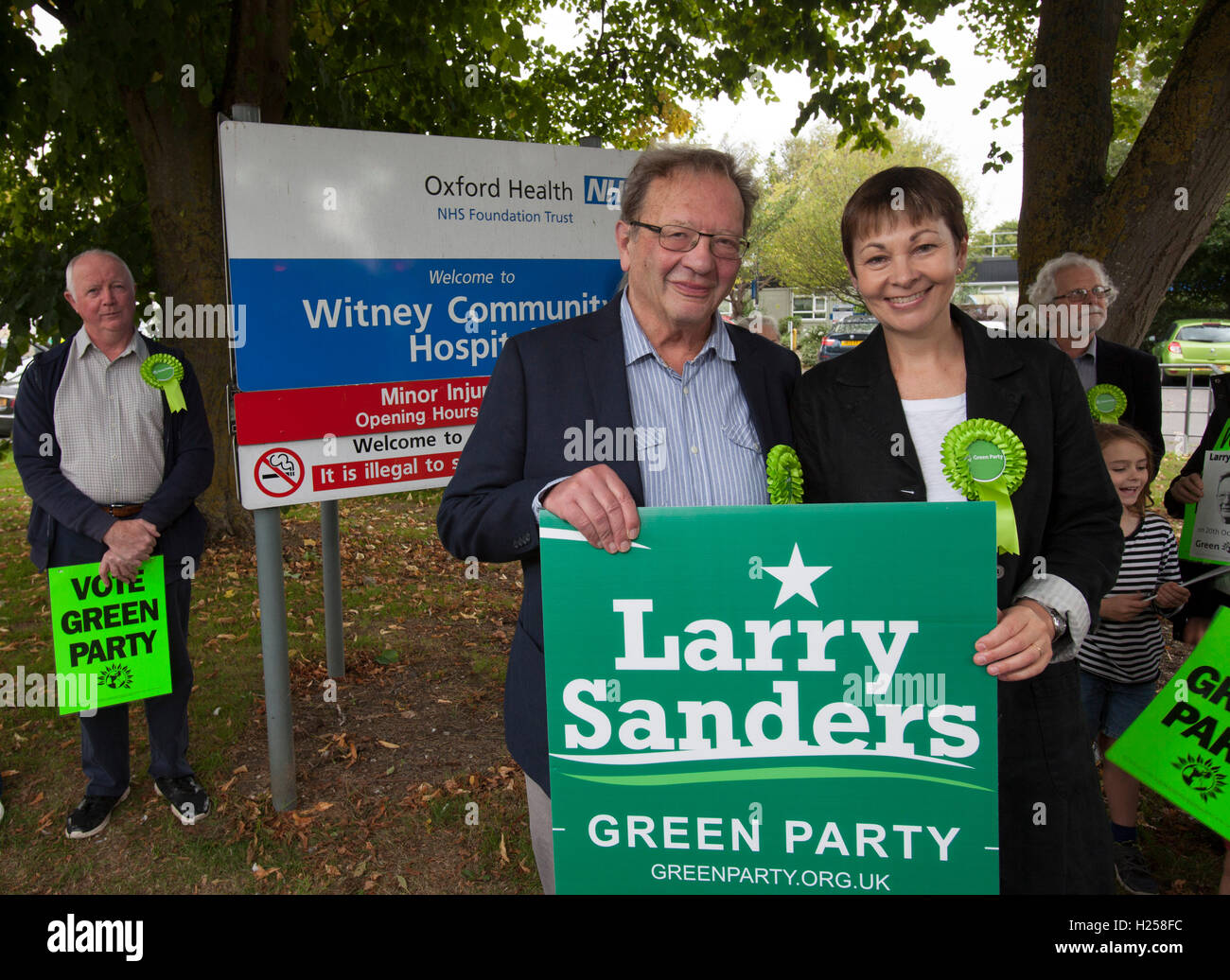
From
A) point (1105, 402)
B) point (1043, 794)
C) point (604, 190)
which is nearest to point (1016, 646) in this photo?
point (1043, 794)

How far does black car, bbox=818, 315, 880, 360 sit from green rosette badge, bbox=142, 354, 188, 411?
2915 cm

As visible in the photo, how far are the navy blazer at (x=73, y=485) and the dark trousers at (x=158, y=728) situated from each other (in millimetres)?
107

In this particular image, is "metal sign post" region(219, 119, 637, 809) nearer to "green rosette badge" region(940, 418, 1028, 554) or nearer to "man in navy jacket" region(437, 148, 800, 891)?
"man in navy jacket" region(437, 148, 800, 891)

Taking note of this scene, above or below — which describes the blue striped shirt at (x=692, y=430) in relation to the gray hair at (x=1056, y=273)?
below

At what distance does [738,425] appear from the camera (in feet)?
7.40

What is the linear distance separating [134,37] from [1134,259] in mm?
5876

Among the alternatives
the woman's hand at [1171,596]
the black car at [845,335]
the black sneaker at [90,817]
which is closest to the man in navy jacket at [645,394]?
the woman's hand at [1171,596]

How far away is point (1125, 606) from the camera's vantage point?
344cm

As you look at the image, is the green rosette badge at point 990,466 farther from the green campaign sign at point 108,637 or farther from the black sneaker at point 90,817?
the black sneaker at point 90,817

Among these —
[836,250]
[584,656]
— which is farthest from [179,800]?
[836,250]

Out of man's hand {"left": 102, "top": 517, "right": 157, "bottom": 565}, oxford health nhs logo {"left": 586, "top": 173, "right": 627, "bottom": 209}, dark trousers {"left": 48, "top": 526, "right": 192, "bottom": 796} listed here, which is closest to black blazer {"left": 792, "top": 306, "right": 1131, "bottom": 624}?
oxford health nhs logo {"left": 586, "top": 173, "right": 627, "bottom": 209}

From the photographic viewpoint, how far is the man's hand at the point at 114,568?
12.5 ft

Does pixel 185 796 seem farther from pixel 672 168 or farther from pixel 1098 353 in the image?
pixel 1098 353

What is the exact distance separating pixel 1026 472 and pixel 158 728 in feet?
12.4
